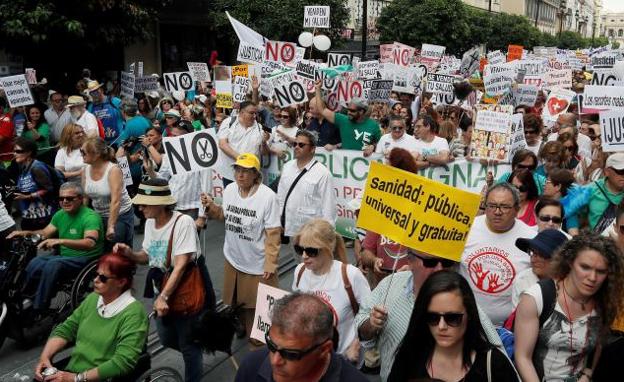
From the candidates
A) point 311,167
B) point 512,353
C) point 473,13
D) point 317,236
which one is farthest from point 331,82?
point 473,13

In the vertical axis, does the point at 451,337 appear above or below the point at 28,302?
above

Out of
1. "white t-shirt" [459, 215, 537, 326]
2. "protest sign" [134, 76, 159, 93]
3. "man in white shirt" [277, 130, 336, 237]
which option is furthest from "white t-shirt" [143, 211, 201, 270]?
"protest sign" [134, 76, 159, 93]

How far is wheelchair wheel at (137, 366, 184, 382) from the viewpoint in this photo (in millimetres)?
3961

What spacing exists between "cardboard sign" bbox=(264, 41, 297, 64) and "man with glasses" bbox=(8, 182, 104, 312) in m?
6.31

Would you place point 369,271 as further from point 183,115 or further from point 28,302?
point 183,115

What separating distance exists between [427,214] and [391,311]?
0.56m

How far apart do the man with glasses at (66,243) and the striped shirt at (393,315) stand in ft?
10.2

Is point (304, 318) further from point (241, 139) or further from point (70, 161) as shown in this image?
point (70, 161)

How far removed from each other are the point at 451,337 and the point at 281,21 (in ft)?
73.8

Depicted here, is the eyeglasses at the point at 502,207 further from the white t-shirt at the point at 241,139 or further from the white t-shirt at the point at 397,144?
the white t-shirt at the point at 241,139

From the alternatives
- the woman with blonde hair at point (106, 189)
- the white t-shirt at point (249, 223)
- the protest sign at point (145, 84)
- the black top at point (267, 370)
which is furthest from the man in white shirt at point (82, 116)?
the black top at point (267, 370)

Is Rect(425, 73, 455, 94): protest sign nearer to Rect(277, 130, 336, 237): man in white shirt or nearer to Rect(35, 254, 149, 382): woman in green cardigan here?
Rect(277, 130, 336, 237): man in white shirt

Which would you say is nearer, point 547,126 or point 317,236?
point 317,236

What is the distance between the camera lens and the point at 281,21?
23969 mm
